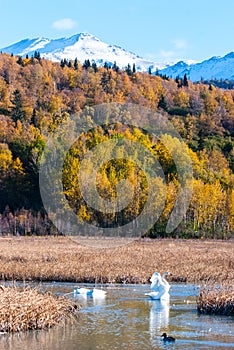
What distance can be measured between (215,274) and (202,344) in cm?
1247

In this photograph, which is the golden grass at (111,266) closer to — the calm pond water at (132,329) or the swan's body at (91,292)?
the swan's body at (91,292)

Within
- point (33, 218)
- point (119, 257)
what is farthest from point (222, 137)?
point (119, 257)

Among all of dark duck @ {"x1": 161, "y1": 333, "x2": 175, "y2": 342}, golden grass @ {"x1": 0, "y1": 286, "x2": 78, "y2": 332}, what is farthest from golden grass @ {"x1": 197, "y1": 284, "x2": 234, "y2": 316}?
golden grass @ {"x1": 0, "y1": 286, "x2": 78, "y2": 332}

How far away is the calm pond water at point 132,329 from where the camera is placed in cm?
1922

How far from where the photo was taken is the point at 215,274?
31.6 m

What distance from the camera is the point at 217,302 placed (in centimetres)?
2297

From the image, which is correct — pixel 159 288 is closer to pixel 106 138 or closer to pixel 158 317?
pixel 158 317

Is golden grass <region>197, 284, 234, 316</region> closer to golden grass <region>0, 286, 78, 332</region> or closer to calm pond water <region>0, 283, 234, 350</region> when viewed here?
calm pond water <region>0, 283, 234, 350</region>

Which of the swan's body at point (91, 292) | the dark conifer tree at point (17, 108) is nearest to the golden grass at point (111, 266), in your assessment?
the swan's body at point (91, 292)

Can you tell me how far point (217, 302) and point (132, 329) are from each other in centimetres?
317

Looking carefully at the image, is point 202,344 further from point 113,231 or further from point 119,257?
point 113,231

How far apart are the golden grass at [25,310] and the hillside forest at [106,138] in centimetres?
5406

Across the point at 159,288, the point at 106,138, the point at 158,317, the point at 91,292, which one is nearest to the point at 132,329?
the point at 158,317

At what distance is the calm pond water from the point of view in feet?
63.1
